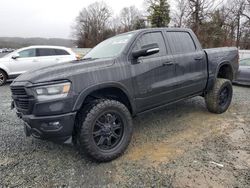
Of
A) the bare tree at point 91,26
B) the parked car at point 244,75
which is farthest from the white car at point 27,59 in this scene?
the bare tree at point 91,26

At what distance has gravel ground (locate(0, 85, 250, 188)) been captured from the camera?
120 inches

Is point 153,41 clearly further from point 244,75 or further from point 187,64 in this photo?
point 244,75

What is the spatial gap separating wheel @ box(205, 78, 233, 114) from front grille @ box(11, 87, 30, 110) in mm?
3852

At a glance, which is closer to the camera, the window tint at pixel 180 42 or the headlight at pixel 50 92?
the headlight at pixel 50 92

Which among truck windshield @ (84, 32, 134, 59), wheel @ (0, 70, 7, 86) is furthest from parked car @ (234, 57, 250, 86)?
wheel @ (0, 70, 7, 86)

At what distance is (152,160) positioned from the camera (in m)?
3.54

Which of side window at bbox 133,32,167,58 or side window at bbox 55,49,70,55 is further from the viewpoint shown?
side window at bbox 55,49,70,55

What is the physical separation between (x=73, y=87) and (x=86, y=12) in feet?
239

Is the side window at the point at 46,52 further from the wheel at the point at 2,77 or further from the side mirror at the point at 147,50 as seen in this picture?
the side mirror at the point at 147,50

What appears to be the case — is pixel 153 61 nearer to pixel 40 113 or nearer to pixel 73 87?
pixel 73 87

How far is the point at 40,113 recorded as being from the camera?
10.1 feet

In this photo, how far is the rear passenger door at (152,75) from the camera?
3.90 m

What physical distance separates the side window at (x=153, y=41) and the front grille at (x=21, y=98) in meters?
1.86

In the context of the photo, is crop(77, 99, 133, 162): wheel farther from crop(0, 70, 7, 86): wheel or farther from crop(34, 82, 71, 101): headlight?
crop(0, 70, 7, 86): wheel
